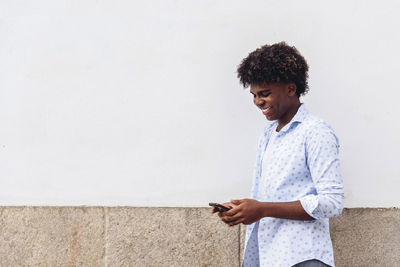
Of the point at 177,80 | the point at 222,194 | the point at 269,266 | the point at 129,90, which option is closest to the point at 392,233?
the point at 222,194

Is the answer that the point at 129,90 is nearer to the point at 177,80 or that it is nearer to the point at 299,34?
the point at 177,80

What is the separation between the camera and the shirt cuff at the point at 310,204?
94.4 inches

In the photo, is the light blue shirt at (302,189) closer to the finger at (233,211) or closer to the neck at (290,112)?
the neck at (290,112)

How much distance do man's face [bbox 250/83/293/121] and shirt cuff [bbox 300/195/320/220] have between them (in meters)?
0.48

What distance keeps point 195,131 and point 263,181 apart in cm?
106

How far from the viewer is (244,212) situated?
2428 millimetres

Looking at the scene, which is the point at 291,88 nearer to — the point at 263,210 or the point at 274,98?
the point at 274,98

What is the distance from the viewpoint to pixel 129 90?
3842 mm

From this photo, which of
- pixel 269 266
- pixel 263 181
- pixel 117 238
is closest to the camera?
pixel 269 266

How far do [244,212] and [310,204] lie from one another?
0.29 meters

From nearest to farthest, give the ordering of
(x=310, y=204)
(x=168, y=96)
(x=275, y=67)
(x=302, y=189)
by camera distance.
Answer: (x=310, y=204) → (x=302, y=189) → (x=275, y=67) → (x=168, y=96)

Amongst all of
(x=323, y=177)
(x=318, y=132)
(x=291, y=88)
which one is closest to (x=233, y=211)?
(x=323, y=177)

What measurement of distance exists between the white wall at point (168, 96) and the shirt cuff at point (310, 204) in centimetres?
121

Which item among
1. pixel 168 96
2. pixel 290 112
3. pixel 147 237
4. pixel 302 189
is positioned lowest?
pixel 147 237
